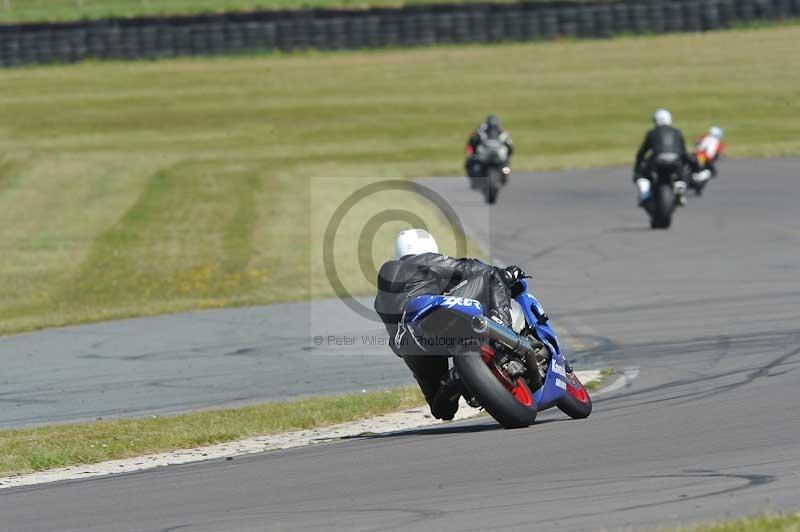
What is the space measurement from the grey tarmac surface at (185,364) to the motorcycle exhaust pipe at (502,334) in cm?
321

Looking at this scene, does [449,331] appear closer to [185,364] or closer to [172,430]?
[172,430]

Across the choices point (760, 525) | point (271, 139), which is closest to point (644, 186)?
point (760, 525)

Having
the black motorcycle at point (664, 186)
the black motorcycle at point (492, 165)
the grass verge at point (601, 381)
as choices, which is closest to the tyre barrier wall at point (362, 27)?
the black motorcycle at point (492, 165)

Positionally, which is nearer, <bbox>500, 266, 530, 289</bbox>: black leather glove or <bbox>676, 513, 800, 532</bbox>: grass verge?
<bbox>676, 513, 800, 532</bbox>: grass verge

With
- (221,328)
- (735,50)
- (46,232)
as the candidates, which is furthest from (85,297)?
(735,50)

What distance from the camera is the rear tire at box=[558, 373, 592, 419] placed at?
8.86m

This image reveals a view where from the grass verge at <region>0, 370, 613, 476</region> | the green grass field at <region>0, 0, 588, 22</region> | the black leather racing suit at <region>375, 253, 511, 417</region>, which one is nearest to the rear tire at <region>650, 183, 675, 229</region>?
the grass verge at <region>0, 370, 613, 476</region>

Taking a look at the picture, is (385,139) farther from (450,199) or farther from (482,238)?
(482,238)

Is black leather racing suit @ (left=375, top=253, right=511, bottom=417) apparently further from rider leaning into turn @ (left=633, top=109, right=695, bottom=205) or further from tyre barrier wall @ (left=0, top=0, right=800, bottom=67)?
tyre barrier wall @ (left=0, top=0, right=800, bottom=67)

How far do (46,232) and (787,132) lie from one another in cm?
2117

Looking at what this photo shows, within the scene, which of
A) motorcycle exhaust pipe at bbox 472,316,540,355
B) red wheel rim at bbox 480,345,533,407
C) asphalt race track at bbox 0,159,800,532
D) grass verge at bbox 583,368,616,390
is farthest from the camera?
grass verge at bbox 583,368,616,390

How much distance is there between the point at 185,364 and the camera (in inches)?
505

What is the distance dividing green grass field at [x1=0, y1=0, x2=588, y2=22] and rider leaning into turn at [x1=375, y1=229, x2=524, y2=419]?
37.9 meters

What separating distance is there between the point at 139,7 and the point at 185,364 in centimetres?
3709
